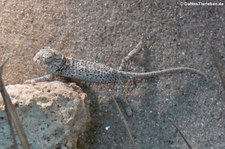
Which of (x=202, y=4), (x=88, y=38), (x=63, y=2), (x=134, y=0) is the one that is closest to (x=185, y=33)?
(x=202, y=4)

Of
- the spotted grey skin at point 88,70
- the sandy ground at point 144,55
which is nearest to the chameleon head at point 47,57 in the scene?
the spotted grey skin at point 88,70

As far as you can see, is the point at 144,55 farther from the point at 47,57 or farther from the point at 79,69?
the point at 47,57

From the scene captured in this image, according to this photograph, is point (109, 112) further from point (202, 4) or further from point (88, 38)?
point (202, 4)

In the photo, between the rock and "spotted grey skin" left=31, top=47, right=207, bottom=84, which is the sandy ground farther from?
the rock

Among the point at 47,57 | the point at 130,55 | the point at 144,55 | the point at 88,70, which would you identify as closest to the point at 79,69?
the point at 88,70

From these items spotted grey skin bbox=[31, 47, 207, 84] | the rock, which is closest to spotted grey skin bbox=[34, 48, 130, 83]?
spotted grey skin bbox=[31, 47, 207, 84]
